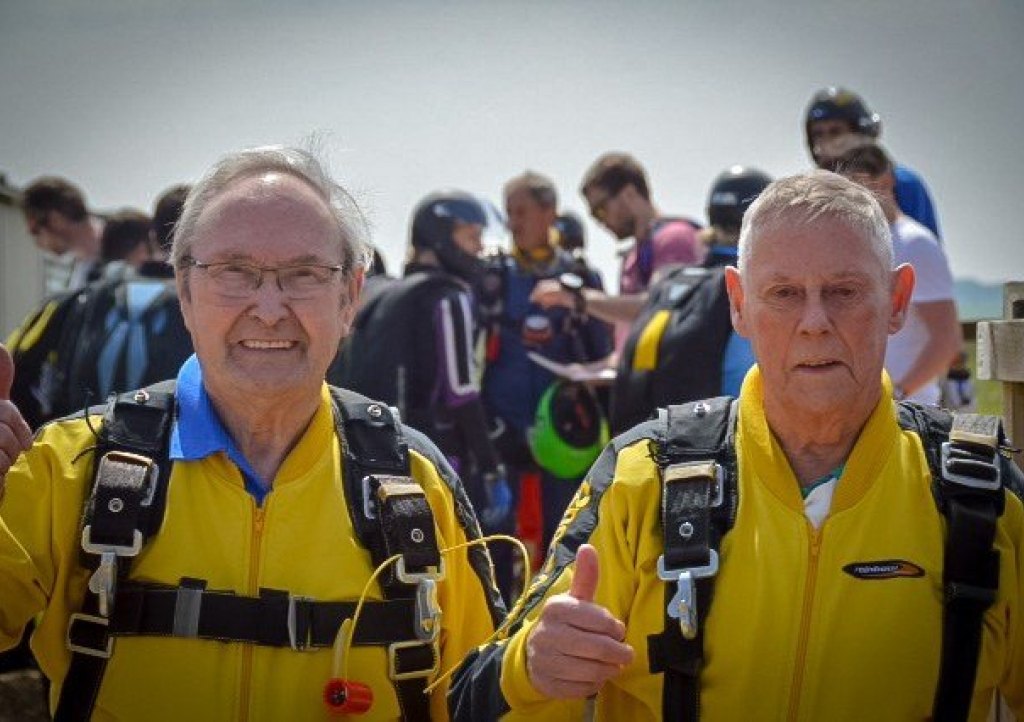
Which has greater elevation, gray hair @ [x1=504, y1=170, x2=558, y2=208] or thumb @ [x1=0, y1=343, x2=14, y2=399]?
gray hair @ [x1=504, y1=170, x2=558, y2=208]

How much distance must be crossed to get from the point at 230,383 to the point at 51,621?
0.66m

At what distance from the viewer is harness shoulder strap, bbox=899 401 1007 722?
2805mm

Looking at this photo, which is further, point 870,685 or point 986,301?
point 986,301

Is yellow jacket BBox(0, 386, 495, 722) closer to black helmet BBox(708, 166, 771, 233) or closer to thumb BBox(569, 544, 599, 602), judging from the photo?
thumb BBox(569, 544, 599, 602)

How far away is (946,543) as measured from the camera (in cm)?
288

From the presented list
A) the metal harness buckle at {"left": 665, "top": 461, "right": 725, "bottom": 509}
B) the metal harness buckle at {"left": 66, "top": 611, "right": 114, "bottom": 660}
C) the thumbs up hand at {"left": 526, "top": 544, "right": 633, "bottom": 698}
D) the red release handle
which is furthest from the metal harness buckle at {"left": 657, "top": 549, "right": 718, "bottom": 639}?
the metal harness buckle at {"left": 66, "top": 611, "right": 114, "bottom": 660}

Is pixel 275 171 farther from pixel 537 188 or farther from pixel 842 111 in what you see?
pixel 537 188

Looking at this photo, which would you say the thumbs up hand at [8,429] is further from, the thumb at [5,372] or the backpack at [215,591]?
the backpack at [215,591]

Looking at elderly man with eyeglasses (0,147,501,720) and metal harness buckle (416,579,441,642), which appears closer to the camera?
elderly man with eyeglasses (0,147,501,720)

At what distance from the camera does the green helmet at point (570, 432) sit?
7.93 m

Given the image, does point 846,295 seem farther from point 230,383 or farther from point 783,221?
point 230,383

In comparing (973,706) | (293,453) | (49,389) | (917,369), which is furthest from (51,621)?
(49,389)

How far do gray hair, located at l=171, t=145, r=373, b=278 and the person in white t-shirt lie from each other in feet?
7.85

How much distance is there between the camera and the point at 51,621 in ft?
10.4
